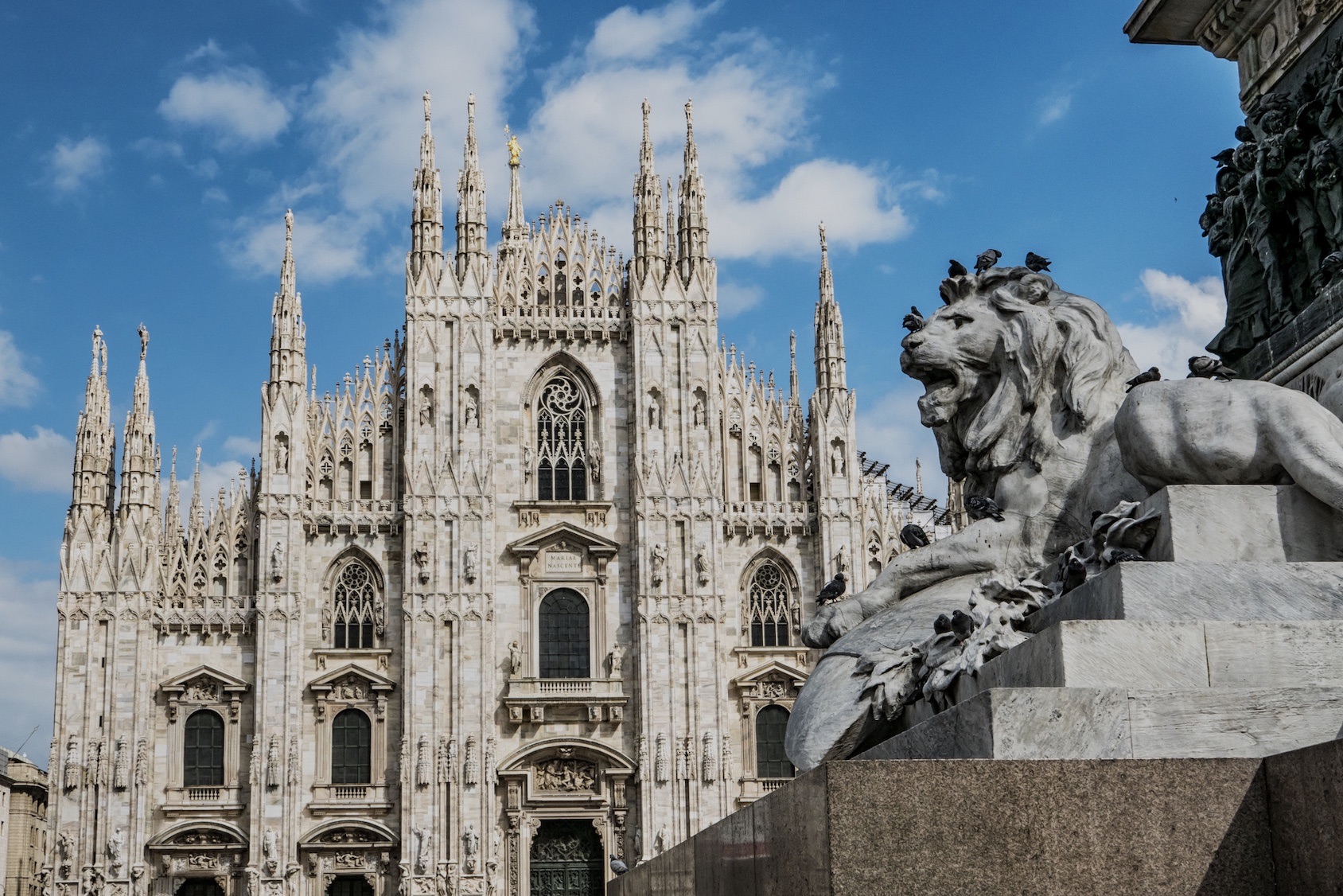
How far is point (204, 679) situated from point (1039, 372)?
90.3 feet

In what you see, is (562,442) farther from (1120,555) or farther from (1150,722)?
(1150,722)

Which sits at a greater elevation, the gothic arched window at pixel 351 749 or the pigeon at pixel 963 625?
the gothic arched window at pixel 351 749

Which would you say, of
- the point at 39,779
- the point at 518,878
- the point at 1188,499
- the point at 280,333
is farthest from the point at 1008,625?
the point at 39,779

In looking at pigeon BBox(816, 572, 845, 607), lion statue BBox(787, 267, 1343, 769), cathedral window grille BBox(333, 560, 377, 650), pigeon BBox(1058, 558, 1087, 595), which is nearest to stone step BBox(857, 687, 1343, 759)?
pigeon BBox(1058, 558, 1087, 595)

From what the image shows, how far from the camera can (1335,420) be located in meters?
3.86

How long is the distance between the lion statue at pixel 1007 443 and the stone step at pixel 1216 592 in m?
0.49

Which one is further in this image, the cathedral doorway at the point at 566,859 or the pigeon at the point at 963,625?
the cathedral doorway at the point at 566,859

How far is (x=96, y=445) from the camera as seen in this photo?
103 feet

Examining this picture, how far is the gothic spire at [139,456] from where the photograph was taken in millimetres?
31000

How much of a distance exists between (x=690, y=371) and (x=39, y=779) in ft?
115

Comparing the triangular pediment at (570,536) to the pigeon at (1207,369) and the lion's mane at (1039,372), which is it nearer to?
the lion's mane at (1039,372)

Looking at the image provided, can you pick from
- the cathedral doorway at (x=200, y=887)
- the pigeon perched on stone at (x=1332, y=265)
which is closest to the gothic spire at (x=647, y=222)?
the cathedral doorway at (x=200, y=887)

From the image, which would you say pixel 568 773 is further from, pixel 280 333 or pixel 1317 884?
pixel 1317 884

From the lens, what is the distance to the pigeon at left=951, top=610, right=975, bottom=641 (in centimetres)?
381
